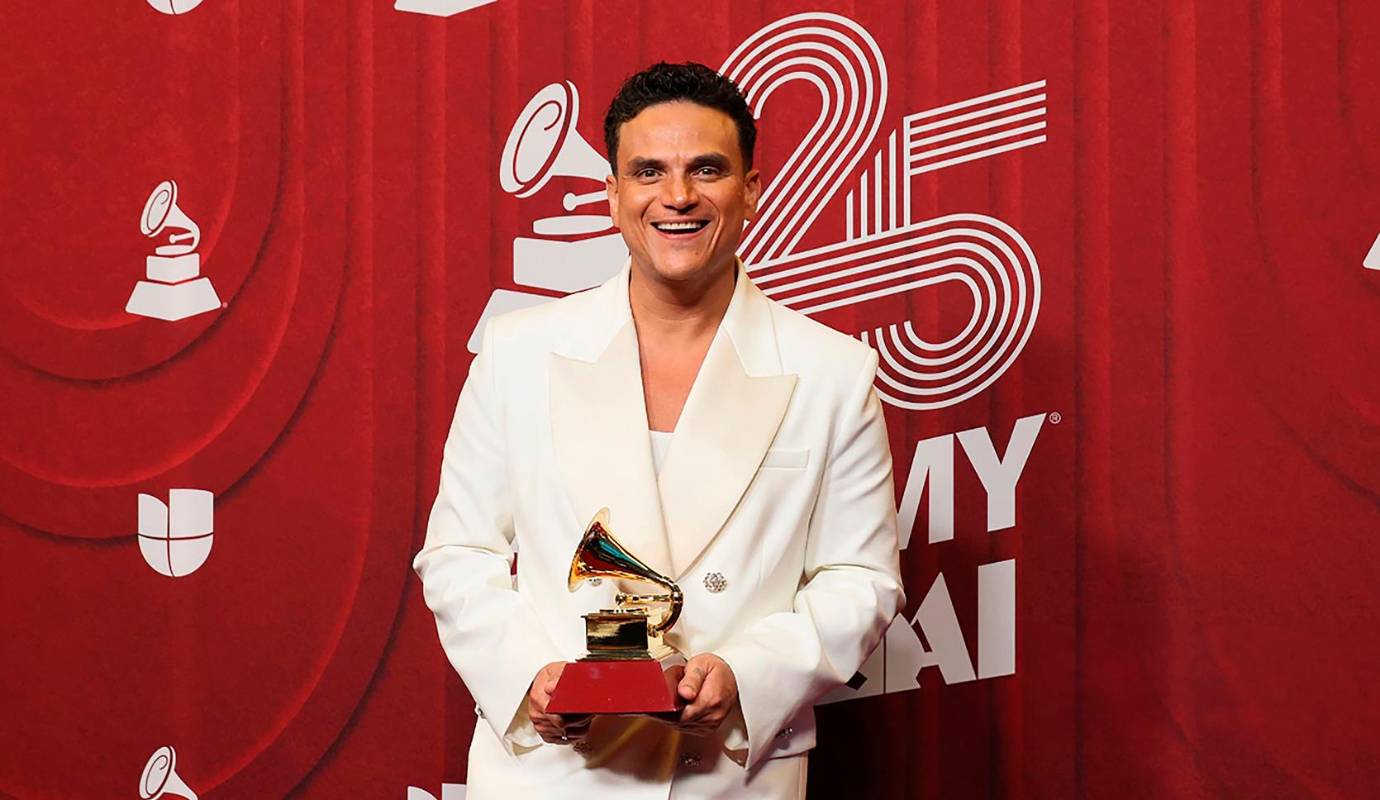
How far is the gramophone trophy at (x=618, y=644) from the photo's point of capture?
1.83m

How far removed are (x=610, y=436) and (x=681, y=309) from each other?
0.25 metres

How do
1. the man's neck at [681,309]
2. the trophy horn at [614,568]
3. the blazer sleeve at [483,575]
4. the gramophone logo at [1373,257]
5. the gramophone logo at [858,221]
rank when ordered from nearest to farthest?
the trophy horn at [614,568] < the blazer sleeve at [483,575] < the man's neck at [681,309] < the gramophone logo at [1373,257] < the gramophone logo at [858,221]

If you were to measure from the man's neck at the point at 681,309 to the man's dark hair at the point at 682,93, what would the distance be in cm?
17

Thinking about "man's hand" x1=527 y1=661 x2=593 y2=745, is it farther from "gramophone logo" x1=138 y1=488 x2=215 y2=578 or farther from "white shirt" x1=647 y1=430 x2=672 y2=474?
"gramophone logo" x1=138 y1=488 x2=215 y2=578

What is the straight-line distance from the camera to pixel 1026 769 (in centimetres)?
275

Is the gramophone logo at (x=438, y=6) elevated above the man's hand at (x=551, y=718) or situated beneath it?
elevated above

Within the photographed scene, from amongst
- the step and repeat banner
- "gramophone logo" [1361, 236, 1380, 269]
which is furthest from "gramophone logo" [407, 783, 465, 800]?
Answer: "gramophone logo" [1361, 236, 1380, 269]

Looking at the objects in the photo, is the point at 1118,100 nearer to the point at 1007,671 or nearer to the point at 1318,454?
the point at 1318,454

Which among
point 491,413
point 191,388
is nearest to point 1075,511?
point 491,413

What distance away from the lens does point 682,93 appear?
7.34 feet

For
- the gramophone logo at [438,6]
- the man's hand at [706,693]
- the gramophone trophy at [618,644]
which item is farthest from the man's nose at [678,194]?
the gramophone logo at [438,6]

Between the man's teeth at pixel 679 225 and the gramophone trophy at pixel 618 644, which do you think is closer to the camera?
the gramophone trophy at pixel 618 644

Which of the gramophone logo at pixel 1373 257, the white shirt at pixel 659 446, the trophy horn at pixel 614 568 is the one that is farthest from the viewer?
the gramophone logo at pixel 1373 257

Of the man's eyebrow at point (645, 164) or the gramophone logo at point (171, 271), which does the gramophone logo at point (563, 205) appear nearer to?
the gramophone logo at point (171, 271)
